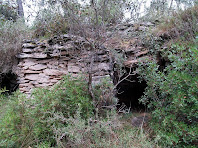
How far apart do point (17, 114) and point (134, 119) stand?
2913 millimetres

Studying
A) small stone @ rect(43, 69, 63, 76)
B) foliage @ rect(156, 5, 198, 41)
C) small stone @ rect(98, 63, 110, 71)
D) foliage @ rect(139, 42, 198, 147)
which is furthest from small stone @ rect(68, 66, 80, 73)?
foliage @ rect(156, 5, 198, 41)

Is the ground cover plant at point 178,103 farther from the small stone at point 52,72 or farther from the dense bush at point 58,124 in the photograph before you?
the small stone at point 52,72

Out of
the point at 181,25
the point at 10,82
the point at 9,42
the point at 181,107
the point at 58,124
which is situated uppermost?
the point at 181,25

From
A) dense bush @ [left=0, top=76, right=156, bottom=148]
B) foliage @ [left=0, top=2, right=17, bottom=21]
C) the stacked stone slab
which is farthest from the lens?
foliage @ [left=0, top=2, right=17, bottom=21]

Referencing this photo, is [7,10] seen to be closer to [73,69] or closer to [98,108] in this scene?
[73,69]

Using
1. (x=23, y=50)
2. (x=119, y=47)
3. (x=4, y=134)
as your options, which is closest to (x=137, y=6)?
(x=119, y=47)

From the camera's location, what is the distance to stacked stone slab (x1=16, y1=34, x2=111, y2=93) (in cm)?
390

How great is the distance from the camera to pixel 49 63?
405cm

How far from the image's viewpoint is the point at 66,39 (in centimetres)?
395

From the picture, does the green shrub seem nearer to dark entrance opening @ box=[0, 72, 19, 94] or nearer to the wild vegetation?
the wild vegetation

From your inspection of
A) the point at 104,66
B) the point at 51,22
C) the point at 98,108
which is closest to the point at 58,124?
the point at 98,108

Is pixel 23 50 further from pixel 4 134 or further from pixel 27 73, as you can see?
pixel 4 134

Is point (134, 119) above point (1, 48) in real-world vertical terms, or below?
below

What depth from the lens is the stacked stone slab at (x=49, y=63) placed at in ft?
12.8
